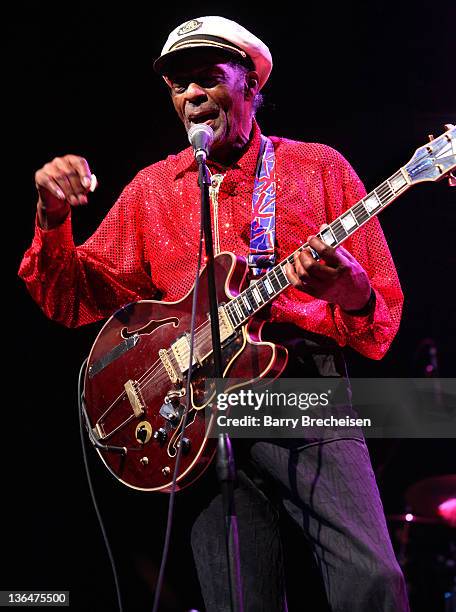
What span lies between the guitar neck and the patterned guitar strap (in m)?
0.10

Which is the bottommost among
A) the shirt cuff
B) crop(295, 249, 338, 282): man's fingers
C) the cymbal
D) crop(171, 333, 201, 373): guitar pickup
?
the cymbal

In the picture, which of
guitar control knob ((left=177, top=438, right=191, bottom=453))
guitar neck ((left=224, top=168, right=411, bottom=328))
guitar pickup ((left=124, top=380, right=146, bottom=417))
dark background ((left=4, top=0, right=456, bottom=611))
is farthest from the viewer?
dark background ((left=4, top=0, right=456, bottom=611))

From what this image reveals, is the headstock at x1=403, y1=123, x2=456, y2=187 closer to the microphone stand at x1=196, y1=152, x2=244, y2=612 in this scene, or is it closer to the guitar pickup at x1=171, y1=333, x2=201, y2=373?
the microphone stand at x1=196, y1=152, x2=244, y2=612

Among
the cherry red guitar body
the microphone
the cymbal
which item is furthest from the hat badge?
the cymbal

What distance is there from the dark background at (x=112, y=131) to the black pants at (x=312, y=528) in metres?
1.42

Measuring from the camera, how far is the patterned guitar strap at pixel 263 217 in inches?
95.6

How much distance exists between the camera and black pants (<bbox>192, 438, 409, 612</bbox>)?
196cm

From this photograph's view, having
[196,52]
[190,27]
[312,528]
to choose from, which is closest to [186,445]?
[312,528]

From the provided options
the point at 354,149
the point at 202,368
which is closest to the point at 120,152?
the point at 354,149

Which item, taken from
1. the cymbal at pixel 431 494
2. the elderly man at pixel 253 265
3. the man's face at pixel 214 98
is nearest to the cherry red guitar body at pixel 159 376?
the elderly man at pixel 253 265

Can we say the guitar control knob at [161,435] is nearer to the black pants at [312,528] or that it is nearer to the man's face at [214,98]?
the black pants at [312,528]

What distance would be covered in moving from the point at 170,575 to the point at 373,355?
83.6 inches

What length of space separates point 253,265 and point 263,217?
185 mm

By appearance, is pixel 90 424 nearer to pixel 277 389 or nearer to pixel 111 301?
pixel 111 301
